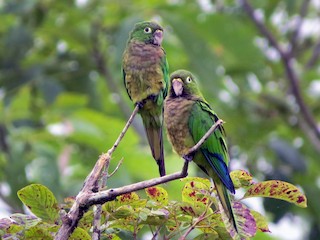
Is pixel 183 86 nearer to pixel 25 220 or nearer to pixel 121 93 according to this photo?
pixel 25 220

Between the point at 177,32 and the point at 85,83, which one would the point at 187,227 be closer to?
the point at 177,32

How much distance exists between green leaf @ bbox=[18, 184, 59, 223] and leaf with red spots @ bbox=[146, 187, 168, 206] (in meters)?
0.34

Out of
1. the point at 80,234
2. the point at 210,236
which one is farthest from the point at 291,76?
the point at 80,234

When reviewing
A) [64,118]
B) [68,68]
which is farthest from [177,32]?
[68,68]

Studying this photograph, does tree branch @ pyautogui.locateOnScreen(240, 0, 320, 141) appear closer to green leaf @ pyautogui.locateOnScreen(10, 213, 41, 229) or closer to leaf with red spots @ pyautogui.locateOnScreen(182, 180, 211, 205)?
leaf with red spots @ pyautogui.locateOnScreen(182, 180, 211, 205)

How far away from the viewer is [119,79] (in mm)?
7422

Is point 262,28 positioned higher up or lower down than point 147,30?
lower down

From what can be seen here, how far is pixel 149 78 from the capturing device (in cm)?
329

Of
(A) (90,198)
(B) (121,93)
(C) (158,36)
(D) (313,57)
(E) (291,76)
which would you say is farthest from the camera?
(D) (313,57)

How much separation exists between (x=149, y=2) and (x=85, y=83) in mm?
978

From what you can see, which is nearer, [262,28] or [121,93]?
[262,28]

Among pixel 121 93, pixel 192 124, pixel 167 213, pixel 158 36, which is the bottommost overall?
pixel 121 93

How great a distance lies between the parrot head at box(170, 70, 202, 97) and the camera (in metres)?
3.41

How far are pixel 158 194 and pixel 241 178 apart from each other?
305 mm
